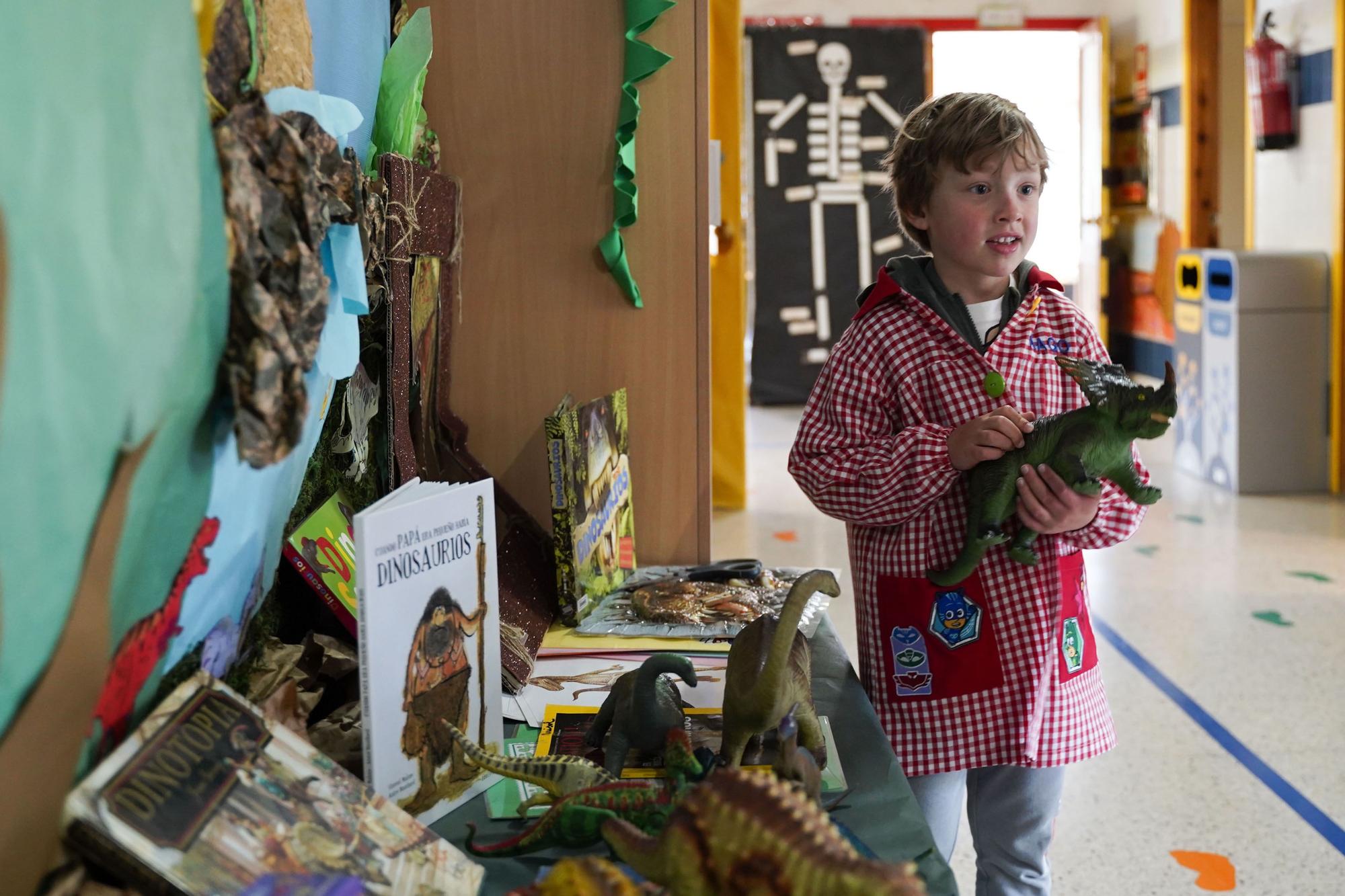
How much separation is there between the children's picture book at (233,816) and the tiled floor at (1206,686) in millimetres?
1573

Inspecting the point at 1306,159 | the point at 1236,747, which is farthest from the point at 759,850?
the point at 1306,159

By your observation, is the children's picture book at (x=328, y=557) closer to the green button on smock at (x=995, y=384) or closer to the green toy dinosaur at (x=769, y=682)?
the green toy dinosaur at (x=769, y=682)

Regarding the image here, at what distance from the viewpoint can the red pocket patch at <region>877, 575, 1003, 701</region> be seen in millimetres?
1489

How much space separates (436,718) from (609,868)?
0.98 feet

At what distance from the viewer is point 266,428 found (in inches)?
34.5

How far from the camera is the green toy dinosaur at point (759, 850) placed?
2.33ft

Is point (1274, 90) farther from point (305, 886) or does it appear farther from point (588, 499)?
point (305, 886)

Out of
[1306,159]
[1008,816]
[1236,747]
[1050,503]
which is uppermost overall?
[1306,159]

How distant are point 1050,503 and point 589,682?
55 centimetres

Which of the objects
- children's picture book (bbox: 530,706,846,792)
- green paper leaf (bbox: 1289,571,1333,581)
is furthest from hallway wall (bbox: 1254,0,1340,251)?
children's picture book (bbox: 530,706,846,792)

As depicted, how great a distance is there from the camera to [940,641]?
1.50 meters

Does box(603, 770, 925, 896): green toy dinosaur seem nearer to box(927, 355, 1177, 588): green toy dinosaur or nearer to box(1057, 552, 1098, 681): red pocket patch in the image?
box(927, 355, 1177, 588): green toy dinosaur

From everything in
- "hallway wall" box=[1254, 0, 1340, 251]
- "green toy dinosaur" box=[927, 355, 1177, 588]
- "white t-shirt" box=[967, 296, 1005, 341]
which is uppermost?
"hallway wall" box=[1254, 0, 1340, 251]

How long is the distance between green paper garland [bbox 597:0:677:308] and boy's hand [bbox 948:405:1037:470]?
0.63m
